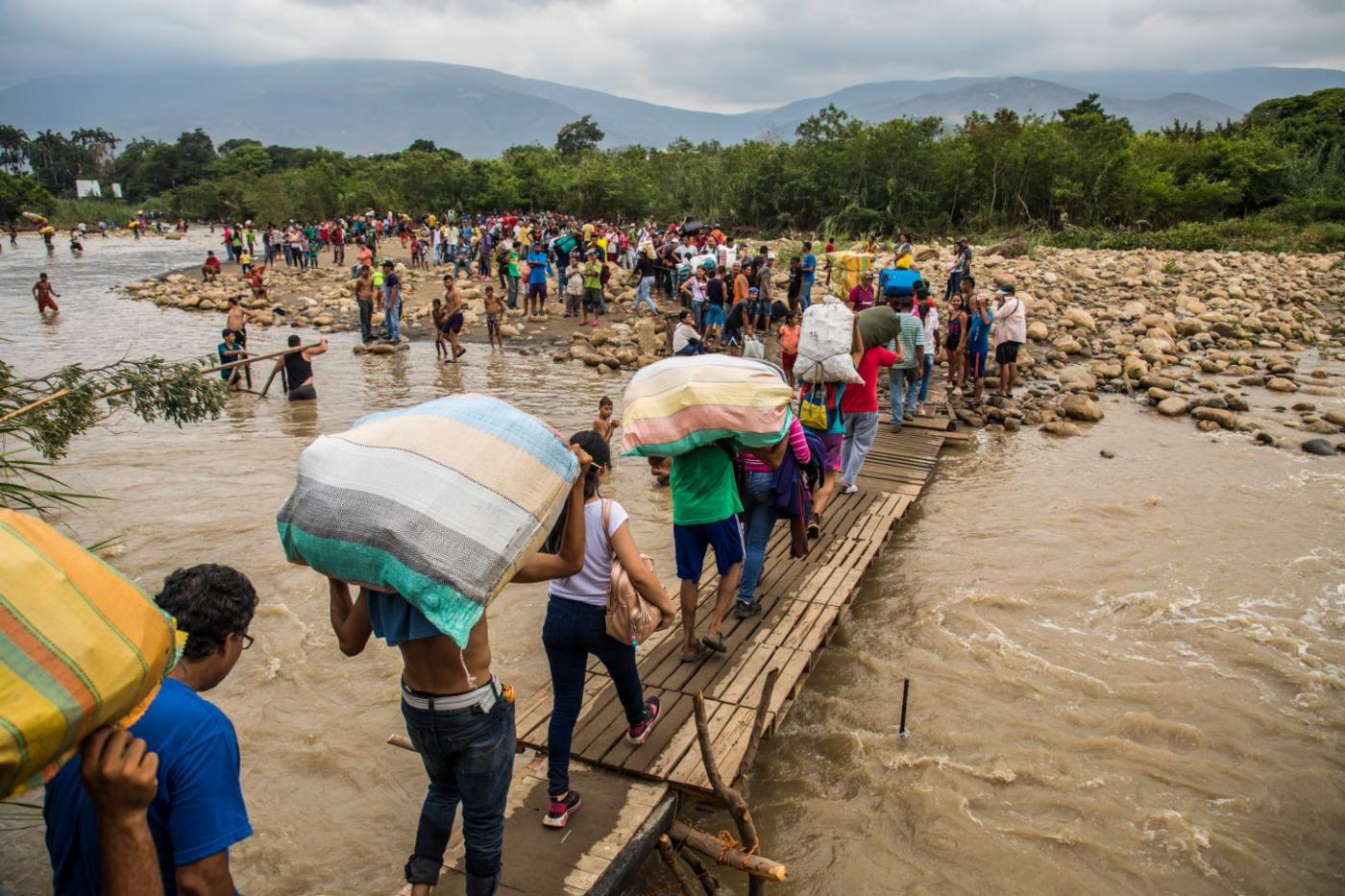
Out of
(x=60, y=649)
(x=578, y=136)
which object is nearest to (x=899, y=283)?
(x=60, y=649)

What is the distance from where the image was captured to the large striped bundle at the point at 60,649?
1.38m

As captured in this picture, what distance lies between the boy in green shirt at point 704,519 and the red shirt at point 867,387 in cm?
253

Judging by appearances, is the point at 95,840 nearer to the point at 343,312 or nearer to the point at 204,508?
the point at 204,508

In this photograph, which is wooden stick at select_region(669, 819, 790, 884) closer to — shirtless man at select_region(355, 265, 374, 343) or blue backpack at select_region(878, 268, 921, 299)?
blue backpack at select_region(878, 268, 921, 299)

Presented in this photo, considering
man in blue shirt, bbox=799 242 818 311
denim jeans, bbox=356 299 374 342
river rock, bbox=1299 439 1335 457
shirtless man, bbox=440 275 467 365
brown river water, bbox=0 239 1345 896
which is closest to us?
brown river water, bbox=0 239 1345 896

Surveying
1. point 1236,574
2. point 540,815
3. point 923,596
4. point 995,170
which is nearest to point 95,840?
point 540,815

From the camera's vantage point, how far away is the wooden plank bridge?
3439mm

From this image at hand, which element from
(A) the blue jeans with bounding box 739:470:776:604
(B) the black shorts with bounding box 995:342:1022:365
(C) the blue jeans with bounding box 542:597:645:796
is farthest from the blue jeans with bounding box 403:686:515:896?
(B) the black shorts with bounding box 995:342:1022:365

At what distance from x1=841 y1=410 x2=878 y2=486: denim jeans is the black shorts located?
484cm

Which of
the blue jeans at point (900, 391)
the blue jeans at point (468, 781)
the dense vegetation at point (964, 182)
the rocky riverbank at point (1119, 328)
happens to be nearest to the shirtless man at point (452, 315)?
the rocky riverbank at point (1119, 328)

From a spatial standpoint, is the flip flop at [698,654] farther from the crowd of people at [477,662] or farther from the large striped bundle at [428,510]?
the large striped bundle at [428,510]

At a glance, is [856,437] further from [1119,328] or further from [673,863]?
[1119,328]

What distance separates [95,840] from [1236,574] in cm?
810

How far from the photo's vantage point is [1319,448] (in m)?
10.4
